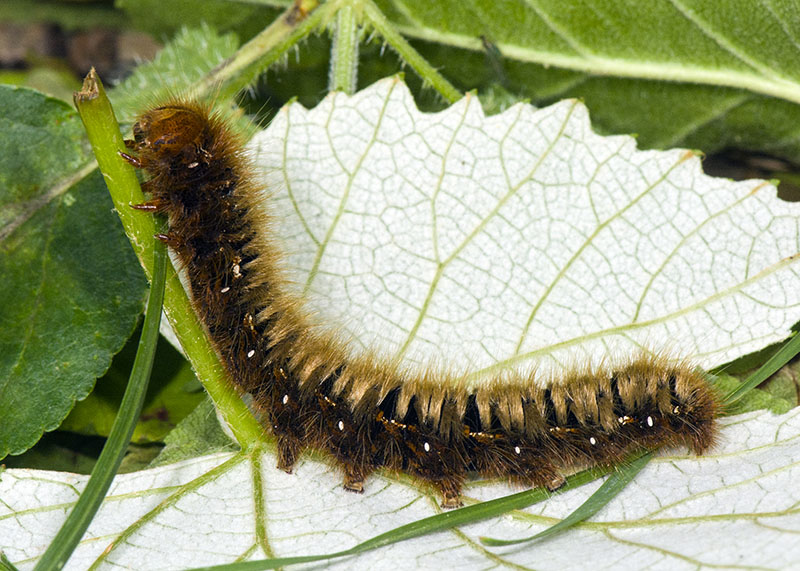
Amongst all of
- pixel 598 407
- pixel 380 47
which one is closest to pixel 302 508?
pixel 598 407

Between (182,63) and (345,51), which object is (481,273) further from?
(182,63)

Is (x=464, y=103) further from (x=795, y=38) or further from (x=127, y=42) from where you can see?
(x=127, y=42)

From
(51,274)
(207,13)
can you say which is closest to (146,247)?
Answer: (51,274)

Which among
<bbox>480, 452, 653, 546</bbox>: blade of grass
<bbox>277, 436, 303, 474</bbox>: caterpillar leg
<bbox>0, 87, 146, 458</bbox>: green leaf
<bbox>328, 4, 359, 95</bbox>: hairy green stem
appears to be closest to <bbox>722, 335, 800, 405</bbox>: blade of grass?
<bbox>480, 452, 653, 546</bbox>: blade of grass

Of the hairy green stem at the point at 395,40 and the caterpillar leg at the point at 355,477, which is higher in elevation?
the hairy green stem at the point at 395,40

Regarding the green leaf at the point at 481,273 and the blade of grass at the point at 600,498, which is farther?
the green leaf at the point at 481,273

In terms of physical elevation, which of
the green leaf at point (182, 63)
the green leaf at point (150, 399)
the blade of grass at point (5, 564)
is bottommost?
the blade of grass at point (5, 564)

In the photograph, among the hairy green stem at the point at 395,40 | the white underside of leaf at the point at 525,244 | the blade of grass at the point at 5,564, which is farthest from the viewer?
the hairy green stem at the point at 395,40

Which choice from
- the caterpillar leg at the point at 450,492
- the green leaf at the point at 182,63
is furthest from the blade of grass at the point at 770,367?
the green leaf at the point at 182,63

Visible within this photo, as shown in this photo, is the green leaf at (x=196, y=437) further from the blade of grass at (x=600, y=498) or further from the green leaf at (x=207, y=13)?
the green leaf at (x=207, y=13)
